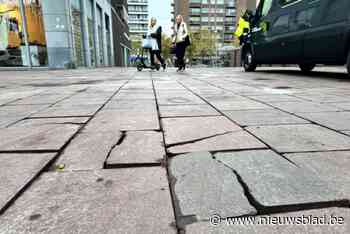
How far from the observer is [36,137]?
6.35 ft

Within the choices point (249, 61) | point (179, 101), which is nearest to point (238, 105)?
point (179, 101)

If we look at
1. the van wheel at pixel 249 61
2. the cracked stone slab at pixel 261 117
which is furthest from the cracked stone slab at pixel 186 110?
the van wheel at pixel 249 61

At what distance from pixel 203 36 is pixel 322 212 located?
54655 mm

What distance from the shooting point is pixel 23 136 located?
1.96 meters

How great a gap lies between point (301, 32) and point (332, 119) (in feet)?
14.9

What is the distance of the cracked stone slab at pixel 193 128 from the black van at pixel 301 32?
13.8ft

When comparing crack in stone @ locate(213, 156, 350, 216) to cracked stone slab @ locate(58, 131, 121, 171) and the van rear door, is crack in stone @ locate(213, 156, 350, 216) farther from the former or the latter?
the van rear door

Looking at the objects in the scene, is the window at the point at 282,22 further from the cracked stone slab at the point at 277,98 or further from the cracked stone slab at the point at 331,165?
the cracked stone slab at the point at 331,165

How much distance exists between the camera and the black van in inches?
204

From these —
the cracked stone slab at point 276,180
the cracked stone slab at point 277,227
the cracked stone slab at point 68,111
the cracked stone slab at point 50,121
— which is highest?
the cracked stone slab at point 68,111

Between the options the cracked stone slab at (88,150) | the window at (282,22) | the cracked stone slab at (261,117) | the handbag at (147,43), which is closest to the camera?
the cracked stone slab at (88,150)

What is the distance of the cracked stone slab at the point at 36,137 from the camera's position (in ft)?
5.69

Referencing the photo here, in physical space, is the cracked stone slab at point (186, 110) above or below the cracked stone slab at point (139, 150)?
above

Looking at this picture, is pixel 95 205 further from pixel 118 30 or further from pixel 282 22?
pixel 118 30
